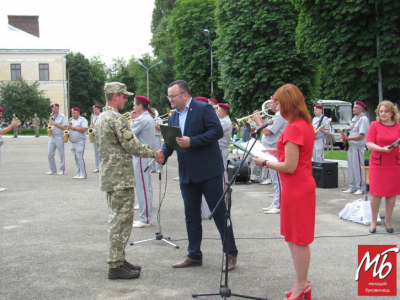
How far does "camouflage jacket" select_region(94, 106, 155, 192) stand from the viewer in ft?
16.0

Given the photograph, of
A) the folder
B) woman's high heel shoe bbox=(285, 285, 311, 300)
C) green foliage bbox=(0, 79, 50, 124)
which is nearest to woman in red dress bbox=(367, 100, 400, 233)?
woman's high heel shoe bbox=(285, 285, 311, 300)

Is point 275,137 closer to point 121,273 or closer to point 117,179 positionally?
point 117,179

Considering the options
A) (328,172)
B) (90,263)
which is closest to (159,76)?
(328,172)

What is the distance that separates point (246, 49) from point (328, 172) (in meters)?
15.4

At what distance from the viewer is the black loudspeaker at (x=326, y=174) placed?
11.4m

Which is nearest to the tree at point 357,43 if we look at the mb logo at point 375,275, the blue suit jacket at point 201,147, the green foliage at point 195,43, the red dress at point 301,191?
the blue suit jacket at point 201,147

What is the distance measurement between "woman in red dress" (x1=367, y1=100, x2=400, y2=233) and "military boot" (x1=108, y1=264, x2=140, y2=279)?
3809 mm

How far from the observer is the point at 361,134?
33.9 ft

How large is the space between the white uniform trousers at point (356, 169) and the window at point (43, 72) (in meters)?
60.2

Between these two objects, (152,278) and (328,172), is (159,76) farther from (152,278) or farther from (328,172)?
(152,278)

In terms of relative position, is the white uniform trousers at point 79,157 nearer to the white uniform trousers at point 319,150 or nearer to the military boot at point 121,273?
the white uniform trousers at point 319,150

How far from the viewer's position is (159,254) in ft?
19.0

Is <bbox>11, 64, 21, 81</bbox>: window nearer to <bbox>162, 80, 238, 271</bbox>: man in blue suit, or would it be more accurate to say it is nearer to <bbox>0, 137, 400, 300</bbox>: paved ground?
<bbox>0, 137, 400, 300</bbox>: paved ground

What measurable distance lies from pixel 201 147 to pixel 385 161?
10.7 ft
